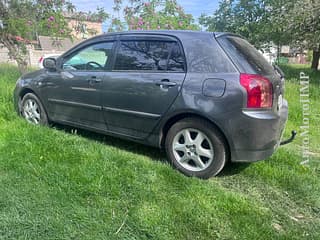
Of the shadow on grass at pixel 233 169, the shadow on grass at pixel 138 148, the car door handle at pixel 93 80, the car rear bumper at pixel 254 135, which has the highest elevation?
the car door handle at pixel 93 80

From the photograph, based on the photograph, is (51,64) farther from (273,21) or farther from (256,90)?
(273,21)

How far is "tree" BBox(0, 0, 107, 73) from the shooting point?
26.5 ft

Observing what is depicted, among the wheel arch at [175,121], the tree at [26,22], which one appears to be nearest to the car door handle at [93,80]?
the wheel arch at [175,121]

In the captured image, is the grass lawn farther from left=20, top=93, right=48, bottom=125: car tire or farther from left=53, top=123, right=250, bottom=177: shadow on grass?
left=20, top=93, right=48, bottom=125: car tire

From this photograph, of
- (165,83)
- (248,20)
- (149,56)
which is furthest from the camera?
(248,20)

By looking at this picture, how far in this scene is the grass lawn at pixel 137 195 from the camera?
7.57 feet

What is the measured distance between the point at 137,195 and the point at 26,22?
7477 mm

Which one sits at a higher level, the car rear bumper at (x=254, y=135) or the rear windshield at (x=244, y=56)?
the rear windshield at (x=244, y=56)

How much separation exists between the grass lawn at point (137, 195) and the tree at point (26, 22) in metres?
5.54

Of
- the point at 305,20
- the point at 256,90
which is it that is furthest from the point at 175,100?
the point at 305,20

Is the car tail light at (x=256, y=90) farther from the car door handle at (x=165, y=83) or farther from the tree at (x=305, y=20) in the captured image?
the tree at (x=305, y=20)

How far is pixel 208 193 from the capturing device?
279cm

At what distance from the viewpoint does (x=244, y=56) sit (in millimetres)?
3076

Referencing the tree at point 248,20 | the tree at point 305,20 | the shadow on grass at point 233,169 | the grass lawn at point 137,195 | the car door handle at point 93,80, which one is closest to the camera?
the grass lawn at point 137,195
